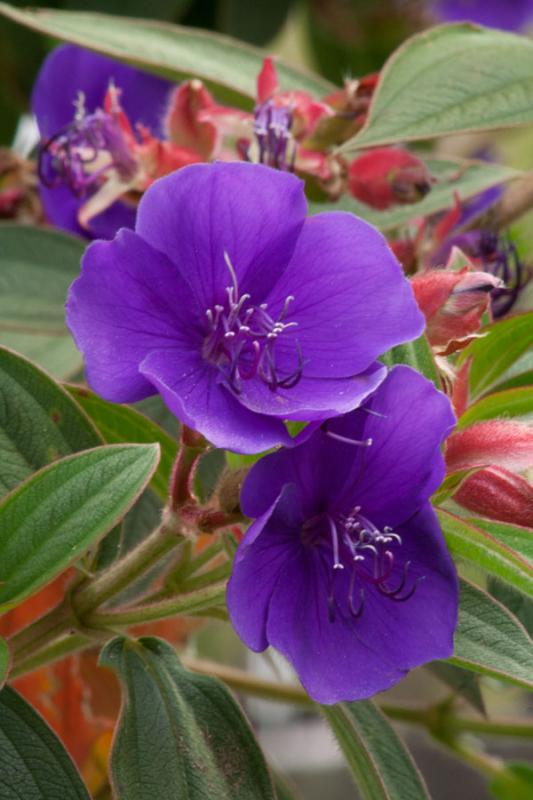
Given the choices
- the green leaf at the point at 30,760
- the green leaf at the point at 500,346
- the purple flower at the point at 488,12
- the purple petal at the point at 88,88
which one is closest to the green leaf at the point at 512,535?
the green leaf at the point at 500,346

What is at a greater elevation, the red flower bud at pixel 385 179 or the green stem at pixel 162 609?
the red flower bud at pixel 385 179

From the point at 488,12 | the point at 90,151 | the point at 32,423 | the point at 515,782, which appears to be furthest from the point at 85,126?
the point at 488,12

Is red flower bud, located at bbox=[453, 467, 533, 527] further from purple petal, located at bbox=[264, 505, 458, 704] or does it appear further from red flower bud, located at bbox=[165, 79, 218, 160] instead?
red flower bud, located at bbox=[165, 79, 218, 160]

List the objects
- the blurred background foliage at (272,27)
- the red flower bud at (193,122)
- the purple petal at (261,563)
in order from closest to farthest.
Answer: the purple petal at (261,563), the red flower bud at (193,122), the blurred background foliage at (272,27)

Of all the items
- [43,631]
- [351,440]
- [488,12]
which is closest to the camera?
[351,440]

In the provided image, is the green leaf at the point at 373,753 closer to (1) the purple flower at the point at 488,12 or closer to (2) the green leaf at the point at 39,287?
(2) the green leaf at the point at 39,287

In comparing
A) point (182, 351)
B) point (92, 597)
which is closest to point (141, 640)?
point (92, 597)

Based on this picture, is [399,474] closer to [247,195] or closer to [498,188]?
[247,195]

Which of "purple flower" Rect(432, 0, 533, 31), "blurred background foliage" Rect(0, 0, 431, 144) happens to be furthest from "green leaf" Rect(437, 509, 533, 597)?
"purple flower" Rect(432, 0, 533, 31)

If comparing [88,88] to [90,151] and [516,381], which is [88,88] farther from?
[516,381]
